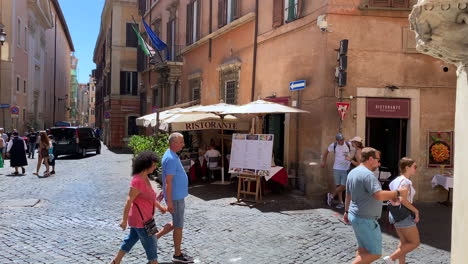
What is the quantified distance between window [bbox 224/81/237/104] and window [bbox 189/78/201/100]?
132 inches

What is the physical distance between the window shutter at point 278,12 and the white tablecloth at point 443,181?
5.87 metres

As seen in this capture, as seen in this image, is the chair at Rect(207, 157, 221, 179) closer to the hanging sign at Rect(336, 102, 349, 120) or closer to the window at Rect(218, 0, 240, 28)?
the hanging sign at Rect(336, 102, 349, 120)

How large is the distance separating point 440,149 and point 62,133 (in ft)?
59.9

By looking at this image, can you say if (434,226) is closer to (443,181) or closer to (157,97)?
(443,181)

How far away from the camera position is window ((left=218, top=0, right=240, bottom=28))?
15351mm

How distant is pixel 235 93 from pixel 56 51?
4584 cm

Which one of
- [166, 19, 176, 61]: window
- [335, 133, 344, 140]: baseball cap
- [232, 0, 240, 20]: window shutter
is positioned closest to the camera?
[335, 133, 344, 140]: baseball cap

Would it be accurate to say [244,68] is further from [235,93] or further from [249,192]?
[249,192]

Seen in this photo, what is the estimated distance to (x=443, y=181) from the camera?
9.73 metres

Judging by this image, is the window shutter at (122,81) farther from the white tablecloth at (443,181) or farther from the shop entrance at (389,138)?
the white tablecloth at (443,181)

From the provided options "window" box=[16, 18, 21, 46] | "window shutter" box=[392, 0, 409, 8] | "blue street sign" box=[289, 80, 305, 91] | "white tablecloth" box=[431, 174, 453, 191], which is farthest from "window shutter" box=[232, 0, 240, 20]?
"window" box=[16, 18, 21, 46]

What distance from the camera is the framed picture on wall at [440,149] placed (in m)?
10.2

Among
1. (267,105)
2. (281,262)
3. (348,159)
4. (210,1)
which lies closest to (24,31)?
(210,1)

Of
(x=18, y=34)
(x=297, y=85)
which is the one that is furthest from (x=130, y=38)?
(x=297, y=85)
